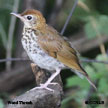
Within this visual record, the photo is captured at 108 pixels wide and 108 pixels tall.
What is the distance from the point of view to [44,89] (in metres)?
3.89

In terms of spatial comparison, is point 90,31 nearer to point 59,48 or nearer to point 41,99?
point 59,48

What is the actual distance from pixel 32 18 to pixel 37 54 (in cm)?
40

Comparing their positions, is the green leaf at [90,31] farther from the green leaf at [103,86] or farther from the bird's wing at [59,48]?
the bird's wing at [59,48]

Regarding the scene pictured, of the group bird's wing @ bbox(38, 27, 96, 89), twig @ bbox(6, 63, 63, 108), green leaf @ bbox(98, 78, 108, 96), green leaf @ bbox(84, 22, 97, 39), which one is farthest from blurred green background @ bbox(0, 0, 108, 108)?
twig @ bbox(6, 63, 63, 108)

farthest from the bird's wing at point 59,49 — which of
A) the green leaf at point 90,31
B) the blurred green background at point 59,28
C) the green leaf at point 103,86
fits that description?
the green leaf at point 90,31

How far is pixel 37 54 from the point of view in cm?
412

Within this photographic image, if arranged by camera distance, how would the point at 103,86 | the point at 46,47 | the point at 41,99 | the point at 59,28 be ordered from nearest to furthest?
the point at 41,99 → the point at 46,47 → the point at 103,86 → the point at 59,28

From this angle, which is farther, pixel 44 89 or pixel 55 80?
pixel 55 80

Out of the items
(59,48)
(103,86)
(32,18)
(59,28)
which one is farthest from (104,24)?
(32,18)

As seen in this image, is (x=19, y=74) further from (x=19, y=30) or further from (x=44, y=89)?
(x=44, y=89)

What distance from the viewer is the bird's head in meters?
4.22

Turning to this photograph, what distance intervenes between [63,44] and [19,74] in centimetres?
249

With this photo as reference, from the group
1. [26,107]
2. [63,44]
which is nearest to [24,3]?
[63,44]

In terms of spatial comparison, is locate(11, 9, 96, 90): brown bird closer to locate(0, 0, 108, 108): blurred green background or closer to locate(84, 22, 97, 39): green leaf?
locate(0, 0, 108, 108): blurred green background
